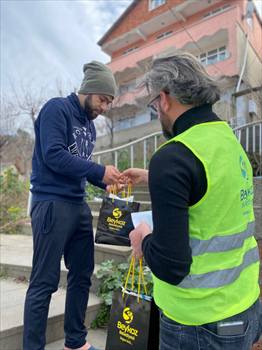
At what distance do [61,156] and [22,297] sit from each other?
1.61m

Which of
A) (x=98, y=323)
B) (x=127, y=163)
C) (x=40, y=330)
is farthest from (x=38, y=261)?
(x=127, y=163)

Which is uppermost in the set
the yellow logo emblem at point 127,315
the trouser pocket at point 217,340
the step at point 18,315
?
the trouser pocket at point 217,340

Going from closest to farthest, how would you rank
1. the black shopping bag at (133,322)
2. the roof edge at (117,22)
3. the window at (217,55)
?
the black shopping bag at (133,322) → the window at (217,55) → the roof edge at (117,22)

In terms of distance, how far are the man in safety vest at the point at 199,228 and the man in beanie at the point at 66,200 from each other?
824 millimetres

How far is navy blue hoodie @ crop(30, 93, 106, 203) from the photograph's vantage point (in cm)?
157

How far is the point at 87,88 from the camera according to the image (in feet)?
6.20

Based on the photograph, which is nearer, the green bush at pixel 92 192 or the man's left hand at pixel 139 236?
the man's left hand at pixel 139 236

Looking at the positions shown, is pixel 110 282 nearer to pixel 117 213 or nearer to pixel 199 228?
pixel 117 213

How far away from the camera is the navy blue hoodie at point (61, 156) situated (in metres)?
1.57

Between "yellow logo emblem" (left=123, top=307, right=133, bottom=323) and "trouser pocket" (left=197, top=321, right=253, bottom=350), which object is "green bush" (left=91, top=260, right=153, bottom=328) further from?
"trouser pocket" (left=197, top=321, right=253, bottom=350)

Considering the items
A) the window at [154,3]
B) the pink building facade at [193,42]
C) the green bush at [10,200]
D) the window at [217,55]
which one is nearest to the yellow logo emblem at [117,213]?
the green bush at [10,200]

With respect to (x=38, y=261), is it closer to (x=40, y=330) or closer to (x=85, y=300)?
(x=40, y=330)

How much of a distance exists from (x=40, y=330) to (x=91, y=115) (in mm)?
1456

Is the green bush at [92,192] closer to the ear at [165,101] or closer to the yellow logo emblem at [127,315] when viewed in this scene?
the yellow logo emblem at [127,315]
